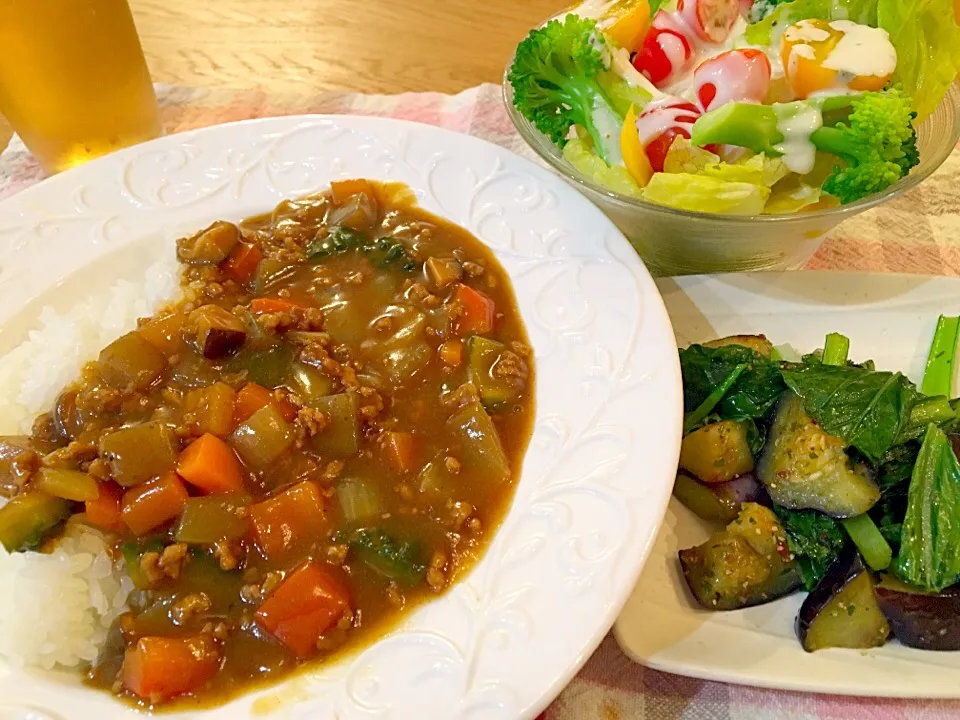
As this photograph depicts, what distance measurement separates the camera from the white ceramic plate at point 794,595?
6.45 feet

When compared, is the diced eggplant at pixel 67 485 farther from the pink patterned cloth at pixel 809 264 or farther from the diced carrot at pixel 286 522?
the pink patterned cloth at pixel 809 264

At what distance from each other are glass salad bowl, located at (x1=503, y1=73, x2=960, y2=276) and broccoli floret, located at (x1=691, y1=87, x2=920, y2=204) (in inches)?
3.3

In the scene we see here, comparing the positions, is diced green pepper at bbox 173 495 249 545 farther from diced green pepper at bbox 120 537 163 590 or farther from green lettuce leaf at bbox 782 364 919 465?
green lettuce leaf at bbox 782 364 919 465

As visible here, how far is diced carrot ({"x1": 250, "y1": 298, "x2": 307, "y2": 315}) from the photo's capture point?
8.72 feet

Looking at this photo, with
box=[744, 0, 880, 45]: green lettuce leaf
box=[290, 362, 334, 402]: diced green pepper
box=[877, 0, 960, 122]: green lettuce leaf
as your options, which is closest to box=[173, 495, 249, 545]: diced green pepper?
box=[290, 362, 334, 402]: diced green pepper

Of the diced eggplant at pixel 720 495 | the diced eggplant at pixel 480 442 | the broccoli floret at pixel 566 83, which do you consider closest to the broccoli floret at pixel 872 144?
the broccoli floret at pixel 566 83

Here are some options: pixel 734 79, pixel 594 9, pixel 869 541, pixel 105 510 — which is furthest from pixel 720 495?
pixel 594 9

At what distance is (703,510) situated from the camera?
92.5 inches

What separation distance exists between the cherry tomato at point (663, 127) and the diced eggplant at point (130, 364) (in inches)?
76.4

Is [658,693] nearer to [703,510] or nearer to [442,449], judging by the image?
[703,510]

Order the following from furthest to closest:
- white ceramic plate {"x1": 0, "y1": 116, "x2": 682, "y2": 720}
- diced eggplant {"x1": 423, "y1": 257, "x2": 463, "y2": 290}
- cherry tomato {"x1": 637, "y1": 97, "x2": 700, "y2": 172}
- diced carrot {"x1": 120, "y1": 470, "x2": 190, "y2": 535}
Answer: cherry tomato {"x1": 637, "y1": 97, "x2": 700, "y2": 172}, diced eggplant {"x1": 423, "y1": 257, "x2": 463, "y2": 290}, diced carrot {"x1": 120, "y1": 470, "x2": 190, "y2": 535}, white ceramic plate {"x1": 0, "y1": 116, "x2": 682, "y2": 720}

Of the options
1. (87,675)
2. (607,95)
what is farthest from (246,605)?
(607,95)

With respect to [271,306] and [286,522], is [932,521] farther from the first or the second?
[271,306]

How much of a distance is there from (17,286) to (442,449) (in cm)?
177
